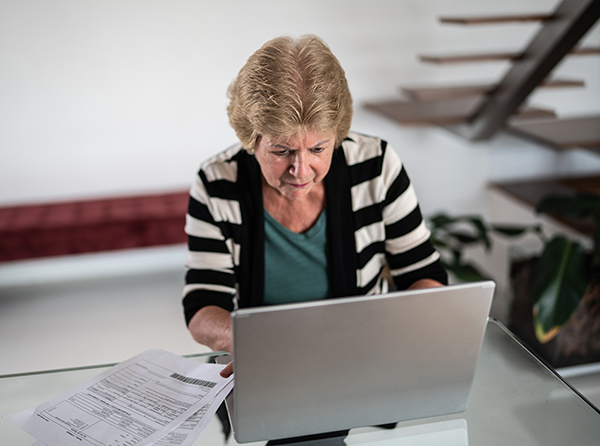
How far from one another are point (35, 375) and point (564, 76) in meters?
3.64

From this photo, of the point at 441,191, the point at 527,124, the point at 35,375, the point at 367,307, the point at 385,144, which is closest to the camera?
the point at 367,307

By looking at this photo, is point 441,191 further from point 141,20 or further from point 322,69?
point 322,69

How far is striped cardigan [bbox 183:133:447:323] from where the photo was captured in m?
1.44

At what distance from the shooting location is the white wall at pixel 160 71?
128 inches

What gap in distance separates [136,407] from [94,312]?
2384 millimetres

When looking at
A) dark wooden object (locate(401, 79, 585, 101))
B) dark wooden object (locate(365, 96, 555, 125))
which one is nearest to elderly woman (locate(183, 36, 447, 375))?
dark wooden object (locate(401, 79, 585, 101))

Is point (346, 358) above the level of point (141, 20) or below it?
below

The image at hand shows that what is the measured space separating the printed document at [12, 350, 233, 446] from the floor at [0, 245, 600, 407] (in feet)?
4.18

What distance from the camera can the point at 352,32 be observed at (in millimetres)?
3438

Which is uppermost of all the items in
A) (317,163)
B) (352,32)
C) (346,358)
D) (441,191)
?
A: (352,32)

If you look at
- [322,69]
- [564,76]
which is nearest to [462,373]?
[322,69]

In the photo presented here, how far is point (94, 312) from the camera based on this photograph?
3217 mm

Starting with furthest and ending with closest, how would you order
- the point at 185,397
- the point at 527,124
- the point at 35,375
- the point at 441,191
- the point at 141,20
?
the point at 441,191 < the point at 527,124 < the point at 141,20 < the point at 35,375 < the point at 185,397

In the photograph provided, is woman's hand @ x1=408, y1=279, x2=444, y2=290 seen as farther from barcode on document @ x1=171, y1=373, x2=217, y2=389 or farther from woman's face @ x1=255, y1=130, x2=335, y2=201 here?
barcode on document @ x1=171, y1=373, x2=217, y2=389
